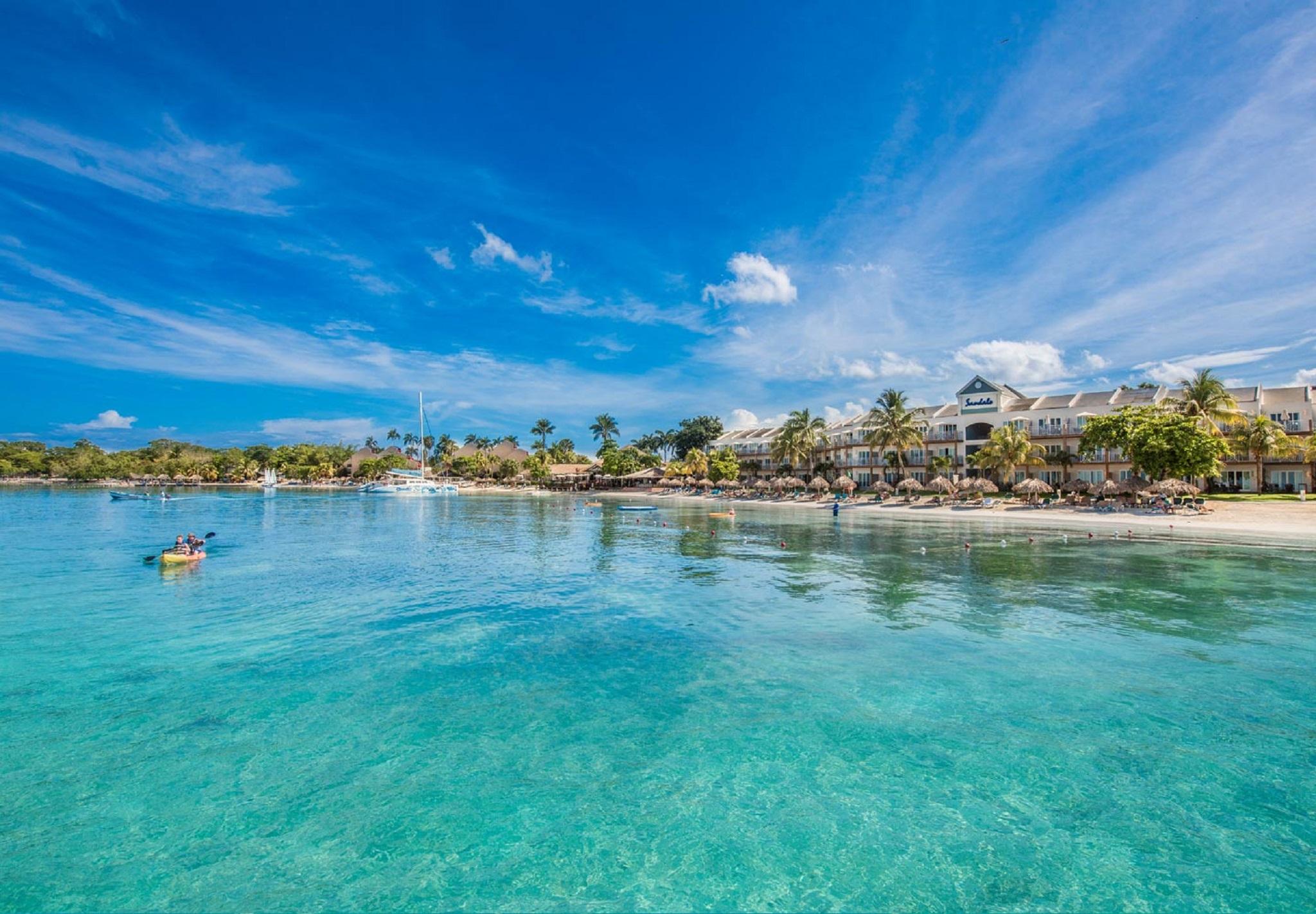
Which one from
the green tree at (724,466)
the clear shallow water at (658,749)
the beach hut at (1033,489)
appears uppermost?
the green tree at (724,466)

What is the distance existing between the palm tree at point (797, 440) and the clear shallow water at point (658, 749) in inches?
2478

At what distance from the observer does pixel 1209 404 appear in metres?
53.3

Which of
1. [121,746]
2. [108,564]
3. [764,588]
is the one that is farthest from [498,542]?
[121,746]

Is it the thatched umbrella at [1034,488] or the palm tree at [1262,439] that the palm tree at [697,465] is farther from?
the palm tree at [1262,439]

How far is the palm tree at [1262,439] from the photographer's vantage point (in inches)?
2074

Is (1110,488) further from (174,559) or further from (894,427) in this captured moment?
(174,559)

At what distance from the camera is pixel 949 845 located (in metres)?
7.04

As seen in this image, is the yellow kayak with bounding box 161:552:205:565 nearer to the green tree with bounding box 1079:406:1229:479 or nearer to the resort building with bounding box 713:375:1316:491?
the green tree with bounding box 1079:406:1229:479

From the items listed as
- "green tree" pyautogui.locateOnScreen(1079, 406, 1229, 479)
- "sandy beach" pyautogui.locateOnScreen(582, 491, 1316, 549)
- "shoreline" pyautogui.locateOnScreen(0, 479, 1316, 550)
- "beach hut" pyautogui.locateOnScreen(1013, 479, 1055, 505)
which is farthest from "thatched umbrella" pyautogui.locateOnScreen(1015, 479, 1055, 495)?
"green tree" pyautogui.locateOnScreen(1079, 406, 1229, 479)

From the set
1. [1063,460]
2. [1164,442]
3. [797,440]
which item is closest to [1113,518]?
[1164,442]

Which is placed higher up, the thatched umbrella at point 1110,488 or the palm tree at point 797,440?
the palm tree at point 797,440

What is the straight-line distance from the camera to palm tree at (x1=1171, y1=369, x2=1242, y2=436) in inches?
2094

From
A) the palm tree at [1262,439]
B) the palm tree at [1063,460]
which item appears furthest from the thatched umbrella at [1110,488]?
the palm tree at [1262,439]

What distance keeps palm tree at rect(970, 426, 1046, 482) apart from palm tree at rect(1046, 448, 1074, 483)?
82 cm
